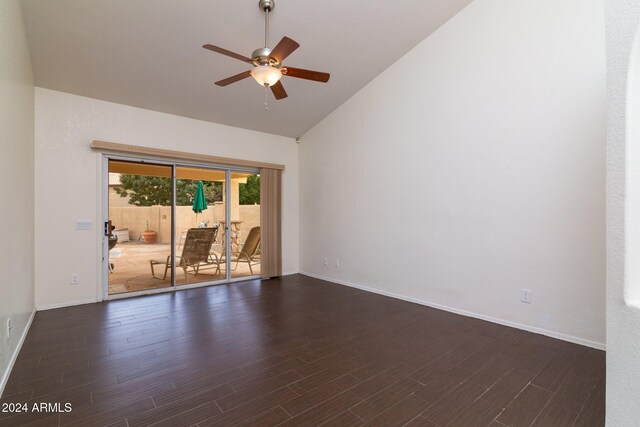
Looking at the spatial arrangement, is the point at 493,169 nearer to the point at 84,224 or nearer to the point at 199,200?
the point at 199,200

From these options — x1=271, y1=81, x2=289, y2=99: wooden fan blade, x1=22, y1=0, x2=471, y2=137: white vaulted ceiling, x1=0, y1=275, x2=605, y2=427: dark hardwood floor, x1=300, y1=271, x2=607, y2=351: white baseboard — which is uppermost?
x1=22, y1=0, x2=471, y2=137: white vaulted ceiling

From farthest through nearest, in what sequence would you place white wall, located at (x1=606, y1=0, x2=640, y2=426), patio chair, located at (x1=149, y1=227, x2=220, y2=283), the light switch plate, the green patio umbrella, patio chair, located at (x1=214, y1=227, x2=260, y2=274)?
1. patio chair, located at (x1=214, y1=227, x2=260, y2=274)
2. the green patio umbrella
3. patio chair, located at (x1=149, y1=227, x2=220, y2=283)
4. the light switch plate
5. white wall, located at (x1=606, y1=0, x2=640, y2=426)

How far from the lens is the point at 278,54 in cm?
245

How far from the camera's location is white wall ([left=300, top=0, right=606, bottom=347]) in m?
2.71

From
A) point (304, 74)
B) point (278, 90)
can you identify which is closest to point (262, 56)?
point (304, 74)

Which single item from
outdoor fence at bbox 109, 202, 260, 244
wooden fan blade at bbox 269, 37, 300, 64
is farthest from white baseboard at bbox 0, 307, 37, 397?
wooden fan blade at bbox 269, 37, 300, 64

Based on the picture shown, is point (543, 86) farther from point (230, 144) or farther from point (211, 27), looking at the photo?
point (230, 144)

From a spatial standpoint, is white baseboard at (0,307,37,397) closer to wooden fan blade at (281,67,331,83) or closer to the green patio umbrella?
the green patio umbrella

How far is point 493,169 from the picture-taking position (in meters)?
3.28

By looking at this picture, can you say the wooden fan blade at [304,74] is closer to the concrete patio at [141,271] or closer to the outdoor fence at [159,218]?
the outdoor fence at [159,218]

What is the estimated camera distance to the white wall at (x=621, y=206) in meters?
1.41

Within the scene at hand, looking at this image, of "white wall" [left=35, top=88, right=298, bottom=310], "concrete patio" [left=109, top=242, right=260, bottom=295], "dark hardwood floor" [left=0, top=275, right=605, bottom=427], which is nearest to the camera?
"dark hardwood floor" [left=0, top=275, right=605, bottom=427]

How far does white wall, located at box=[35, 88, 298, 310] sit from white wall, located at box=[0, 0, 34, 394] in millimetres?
341

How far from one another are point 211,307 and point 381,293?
7.83 feet
